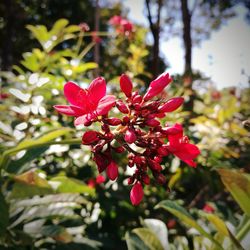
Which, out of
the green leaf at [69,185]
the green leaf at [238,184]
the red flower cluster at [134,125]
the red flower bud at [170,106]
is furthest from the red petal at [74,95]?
the green leaf at [69,185]

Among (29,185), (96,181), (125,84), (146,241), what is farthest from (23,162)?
(96,181)

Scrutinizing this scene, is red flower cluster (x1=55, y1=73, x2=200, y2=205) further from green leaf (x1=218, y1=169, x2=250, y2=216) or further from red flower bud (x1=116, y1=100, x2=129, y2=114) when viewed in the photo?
green leaf (x1=218, y1=169, x2=250, y2=216)

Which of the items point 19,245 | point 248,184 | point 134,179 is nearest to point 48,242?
point 19,245

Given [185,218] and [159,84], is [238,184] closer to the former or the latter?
[185,218]

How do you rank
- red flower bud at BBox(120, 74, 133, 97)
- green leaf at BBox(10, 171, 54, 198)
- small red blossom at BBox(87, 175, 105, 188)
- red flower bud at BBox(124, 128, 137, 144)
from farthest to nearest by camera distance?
small red blossom at BBox(87, 175, 105, 188), green leaf at BBox(10, 171, 54, 198), red flower bud at BBox(120, 74, 133, 97), red flower bud at BBox(124, 128, 137, 144)

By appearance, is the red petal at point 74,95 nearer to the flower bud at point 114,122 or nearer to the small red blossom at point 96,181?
the flower bud at point 114,122

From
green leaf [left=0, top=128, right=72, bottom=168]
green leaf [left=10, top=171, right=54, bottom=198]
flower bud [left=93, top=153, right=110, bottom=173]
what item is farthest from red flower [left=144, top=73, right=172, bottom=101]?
green leaf [left=10, top=171, right=54, bottom=198]

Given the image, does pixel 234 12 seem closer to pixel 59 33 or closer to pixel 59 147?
pixel 59 33
